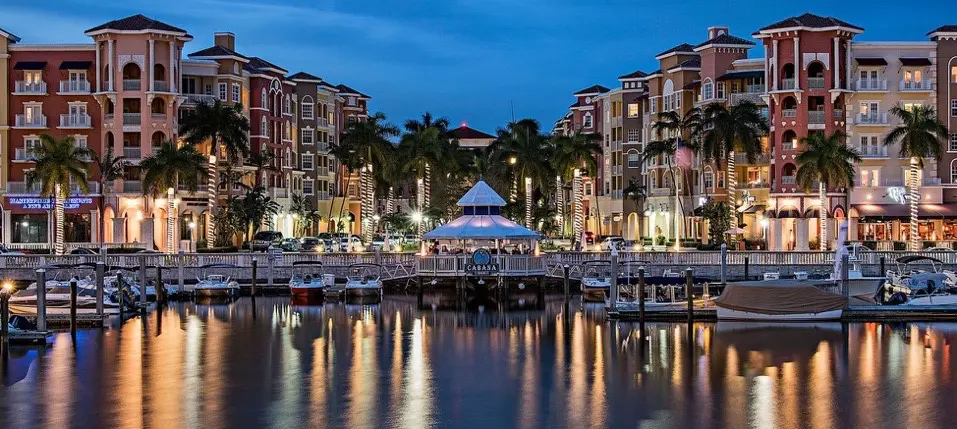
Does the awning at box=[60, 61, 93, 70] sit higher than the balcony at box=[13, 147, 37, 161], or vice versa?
the awning at box=[60, 61, 93, 70]

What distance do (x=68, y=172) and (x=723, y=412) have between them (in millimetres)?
60269

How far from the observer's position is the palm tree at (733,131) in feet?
325

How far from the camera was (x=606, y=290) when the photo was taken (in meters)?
72.7

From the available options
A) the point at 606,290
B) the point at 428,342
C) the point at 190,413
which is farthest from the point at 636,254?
the point at 190,413

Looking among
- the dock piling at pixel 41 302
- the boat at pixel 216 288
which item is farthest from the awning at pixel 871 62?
the dock piling at pixel 41 302

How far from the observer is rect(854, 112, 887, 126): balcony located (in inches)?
3979

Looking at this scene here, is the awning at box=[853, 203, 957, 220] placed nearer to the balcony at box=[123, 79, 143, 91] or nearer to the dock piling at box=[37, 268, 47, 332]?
the balcony at box=[123, 79, 143, 91]

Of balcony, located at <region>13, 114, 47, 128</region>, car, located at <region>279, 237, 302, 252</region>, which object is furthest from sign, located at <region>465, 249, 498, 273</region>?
balcony, located at <region>13, 114, 47, 128</region>

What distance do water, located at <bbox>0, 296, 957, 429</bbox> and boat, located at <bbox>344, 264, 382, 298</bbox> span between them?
367 inches

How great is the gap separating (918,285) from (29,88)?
2702 inches

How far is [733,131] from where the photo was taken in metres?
99.1

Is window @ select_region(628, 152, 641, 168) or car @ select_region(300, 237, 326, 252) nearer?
car @ select_region(300, 237, 326, 252)

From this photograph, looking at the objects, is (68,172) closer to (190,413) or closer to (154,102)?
(154,102)

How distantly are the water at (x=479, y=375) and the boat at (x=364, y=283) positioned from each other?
933 cm
